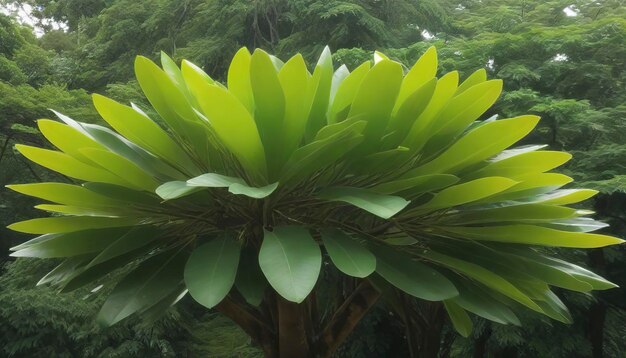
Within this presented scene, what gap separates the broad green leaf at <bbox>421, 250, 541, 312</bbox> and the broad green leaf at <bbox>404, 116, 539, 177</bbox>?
0.22 meters

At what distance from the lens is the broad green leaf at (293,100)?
1.27 m

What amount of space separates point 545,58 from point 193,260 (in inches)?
192

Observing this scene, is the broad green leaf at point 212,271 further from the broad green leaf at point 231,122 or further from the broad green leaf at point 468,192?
the broad green leaf at point 468,192

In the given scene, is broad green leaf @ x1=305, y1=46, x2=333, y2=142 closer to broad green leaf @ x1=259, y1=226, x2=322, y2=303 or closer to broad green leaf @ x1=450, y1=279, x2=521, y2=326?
broad green leaf @ x1=259, y1=226, x2=322, y2=303

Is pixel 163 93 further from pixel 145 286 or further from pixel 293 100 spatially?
pixel 145 286

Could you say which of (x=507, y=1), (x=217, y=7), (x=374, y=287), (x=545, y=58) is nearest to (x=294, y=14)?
(x=217, y=7)

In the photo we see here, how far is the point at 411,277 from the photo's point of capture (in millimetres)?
1287

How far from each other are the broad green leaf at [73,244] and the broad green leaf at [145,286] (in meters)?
0.13

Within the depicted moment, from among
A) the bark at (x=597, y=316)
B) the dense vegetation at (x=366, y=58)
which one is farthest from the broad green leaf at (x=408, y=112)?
the bark at (x=597, y=316)

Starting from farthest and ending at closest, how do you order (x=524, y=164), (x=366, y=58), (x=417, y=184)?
(x=366, y=58), (x=524, y=164), (x=417, y=184)

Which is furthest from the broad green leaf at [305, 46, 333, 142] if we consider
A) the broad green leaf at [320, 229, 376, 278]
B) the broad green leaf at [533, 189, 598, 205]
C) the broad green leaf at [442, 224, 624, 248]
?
the broad green leaf at [533, 189, 598, 205]

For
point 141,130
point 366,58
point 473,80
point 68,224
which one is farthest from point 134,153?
point 366,58

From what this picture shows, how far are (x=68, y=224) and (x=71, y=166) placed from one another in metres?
0.17

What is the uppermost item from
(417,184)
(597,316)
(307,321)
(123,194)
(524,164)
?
(123,194)
